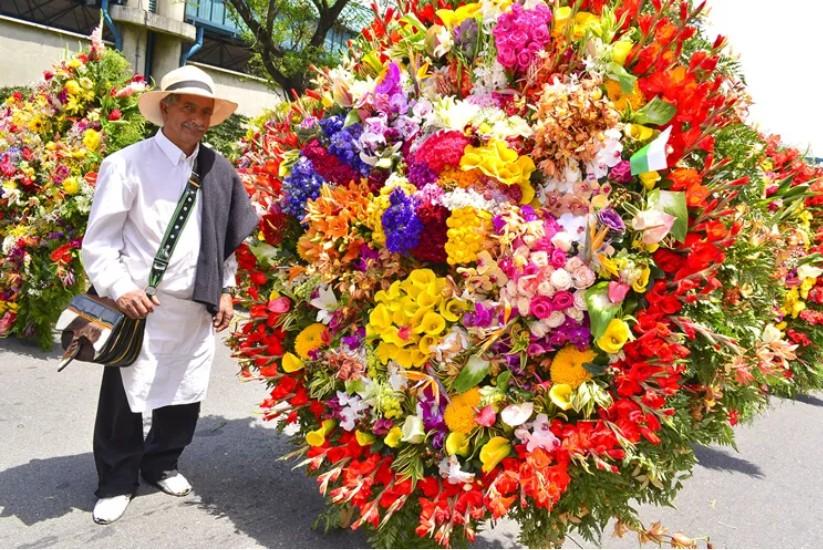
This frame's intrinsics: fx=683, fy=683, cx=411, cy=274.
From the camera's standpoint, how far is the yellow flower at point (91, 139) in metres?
4.96

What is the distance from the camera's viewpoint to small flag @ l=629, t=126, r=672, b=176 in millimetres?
2053

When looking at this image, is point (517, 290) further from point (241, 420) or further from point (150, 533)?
point (241, 420)

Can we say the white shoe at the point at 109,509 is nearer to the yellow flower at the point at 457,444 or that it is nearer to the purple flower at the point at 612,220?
the yellow flower at the point at 457,444

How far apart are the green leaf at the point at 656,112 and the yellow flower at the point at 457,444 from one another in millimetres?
1213

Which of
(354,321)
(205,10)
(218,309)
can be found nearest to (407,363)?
(354,321)

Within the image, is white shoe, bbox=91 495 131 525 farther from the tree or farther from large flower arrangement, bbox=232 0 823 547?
the tree

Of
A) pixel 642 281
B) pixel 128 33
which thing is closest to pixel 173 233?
pixel 642 281

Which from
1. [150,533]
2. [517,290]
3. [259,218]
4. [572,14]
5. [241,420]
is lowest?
[241,420]

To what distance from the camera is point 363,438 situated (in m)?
2.51

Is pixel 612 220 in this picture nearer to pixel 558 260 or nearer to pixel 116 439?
pixel 558 260

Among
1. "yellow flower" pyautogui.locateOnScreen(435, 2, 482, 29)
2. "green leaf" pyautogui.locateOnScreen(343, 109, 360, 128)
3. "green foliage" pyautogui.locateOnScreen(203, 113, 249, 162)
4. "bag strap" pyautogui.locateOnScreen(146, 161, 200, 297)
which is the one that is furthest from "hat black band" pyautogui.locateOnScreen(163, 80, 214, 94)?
"green foliage" pyautogui.locateOnScreen(203, 113, 249, 162)

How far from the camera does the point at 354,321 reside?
2605 mm

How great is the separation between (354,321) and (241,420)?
2096 mm

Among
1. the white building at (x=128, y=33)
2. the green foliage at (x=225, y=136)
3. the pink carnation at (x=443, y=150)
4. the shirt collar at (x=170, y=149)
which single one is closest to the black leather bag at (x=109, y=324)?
the shirt collar at (x=170, y=149)
